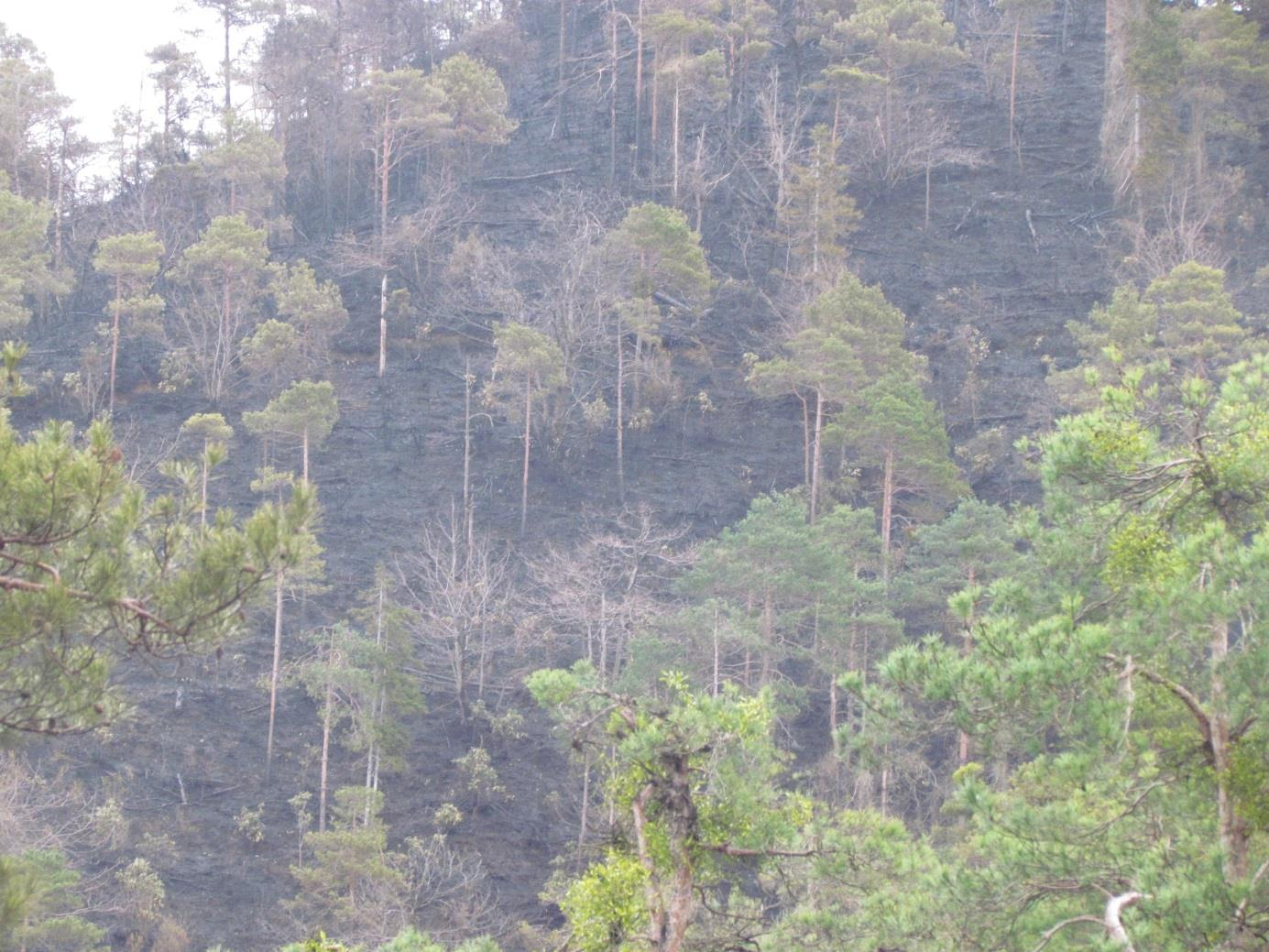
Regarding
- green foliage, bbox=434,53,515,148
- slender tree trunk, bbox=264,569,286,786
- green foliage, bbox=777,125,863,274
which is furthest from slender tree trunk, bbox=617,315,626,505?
slender tree trunk, bbox=264,569,286,786

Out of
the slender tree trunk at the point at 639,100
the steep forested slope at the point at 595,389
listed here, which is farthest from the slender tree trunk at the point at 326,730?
the slender tree trunk at the point at 639,100

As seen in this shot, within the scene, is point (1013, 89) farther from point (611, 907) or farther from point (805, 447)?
point (611, 907)

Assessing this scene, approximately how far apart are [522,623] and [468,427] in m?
7.36

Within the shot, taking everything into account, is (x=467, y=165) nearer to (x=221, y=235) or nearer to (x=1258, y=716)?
(x=221, y=235)

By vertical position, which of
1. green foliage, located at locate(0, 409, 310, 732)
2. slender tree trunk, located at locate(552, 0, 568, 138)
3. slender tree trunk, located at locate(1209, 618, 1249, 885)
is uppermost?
slender tree trunk, located at locate(552, 0, 568, 138)

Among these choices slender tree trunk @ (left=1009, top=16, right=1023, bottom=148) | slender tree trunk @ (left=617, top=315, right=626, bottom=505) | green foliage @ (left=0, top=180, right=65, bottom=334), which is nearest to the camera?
green foliage @ (left=0, top=180, right=65, bottom=334)

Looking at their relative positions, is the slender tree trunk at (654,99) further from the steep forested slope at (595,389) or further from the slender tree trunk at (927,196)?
the slender tree trunk at (927,196)

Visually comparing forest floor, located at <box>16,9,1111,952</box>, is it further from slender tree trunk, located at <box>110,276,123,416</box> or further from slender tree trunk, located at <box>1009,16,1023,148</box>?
slender tree trunk, located at <box>110,276,123,416</box>

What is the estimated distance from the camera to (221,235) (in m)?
34.6

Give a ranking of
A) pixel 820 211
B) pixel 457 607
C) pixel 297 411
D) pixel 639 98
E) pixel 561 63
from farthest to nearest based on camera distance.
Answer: pixel 561 63 → pixel 639 98 → pixel 820 211 → pixel 297 411 → pixel 457 607

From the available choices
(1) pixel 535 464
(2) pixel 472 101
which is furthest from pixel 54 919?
(2) pixel 472 101

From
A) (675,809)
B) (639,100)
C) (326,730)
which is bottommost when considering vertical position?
(326,730)

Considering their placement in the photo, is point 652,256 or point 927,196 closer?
point 652,256

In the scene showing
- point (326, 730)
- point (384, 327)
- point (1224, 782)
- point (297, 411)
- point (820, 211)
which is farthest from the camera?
point (384, 327)
